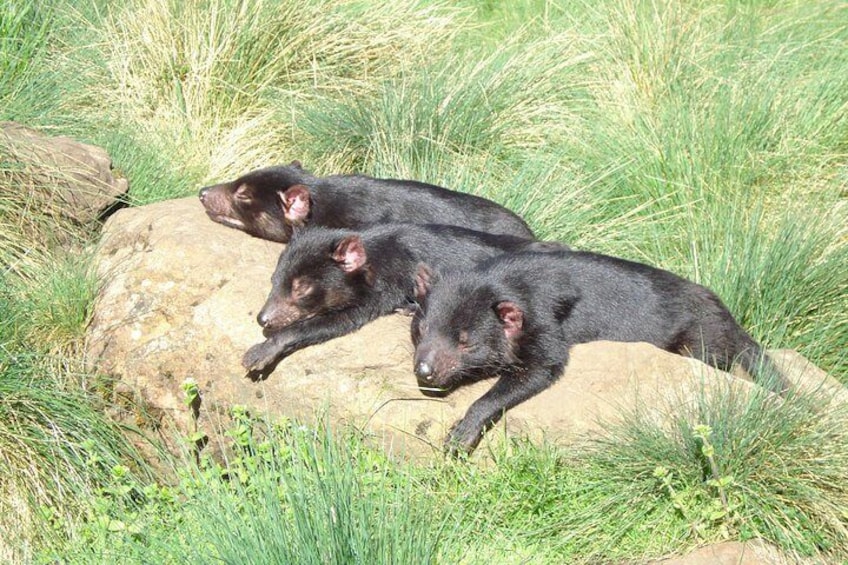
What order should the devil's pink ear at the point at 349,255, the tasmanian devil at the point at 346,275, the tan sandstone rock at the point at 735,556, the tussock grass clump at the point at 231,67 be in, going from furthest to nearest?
the tussock grass clump at the point at 231,67 < the devil's pink ear at the point at 349,255 < the tasmanian devil at the point at 346,275 < the tan sandstone rock at the point at 735,556

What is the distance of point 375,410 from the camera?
4871 mm

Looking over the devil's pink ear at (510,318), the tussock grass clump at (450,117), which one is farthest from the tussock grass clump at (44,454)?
the tussock grass clump at (450,117)

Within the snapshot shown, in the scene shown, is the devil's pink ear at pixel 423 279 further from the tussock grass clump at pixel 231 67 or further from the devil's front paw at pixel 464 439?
the tussock grass clump at pixel 231 67

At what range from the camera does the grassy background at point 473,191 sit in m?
4.23

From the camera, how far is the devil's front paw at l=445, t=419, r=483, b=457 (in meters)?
4.66

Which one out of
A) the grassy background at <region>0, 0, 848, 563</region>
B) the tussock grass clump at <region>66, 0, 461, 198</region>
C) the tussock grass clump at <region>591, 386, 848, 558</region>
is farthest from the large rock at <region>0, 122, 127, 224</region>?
the tussock grass clump at <region>591, 386, 848, 558</region>

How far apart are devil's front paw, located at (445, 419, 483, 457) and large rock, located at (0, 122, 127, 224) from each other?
286 centimetres

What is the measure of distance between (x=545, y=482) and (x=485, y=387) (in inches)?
27.1

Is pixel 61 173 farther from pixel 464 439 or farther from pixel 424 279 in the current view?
pixel 464 439

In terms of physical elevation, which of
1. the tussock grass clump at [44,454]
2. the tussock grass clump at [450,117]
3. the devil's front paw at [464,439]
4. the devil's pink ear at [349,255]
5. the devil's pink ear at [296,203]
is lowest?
the tussock grass clump at [44,454]

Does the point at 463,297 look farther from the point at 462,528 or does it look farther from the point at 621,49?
the point at 621,49

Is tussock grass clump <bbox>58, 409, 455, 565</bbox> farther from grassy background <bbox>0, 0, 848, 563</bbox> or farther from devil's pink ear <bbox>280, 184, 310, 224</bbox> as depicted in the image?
devil's pink ear <bbox>280, 184, 310, 224</bbox>

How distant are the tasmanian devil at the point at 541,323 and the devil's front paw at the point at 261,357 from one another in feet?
2.11

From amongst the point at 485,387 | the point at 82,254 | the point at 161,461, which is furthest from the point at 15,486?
the point at 485,387
